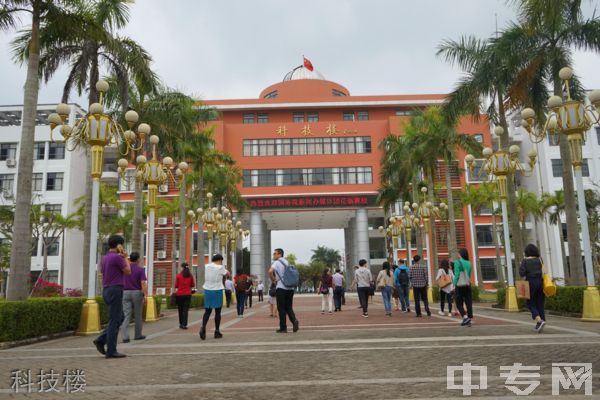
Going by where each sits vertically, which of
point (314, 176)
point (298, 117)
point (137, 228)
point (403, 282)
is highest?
point (298, 117)

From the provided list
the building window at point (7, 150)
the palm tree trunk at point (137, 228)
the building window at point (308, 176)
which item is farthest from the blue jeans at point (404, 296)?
the building window at point (7, 150)

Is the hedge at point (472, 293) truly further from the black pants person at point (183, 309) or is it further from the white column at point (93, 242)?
the white column at point (93, 242)

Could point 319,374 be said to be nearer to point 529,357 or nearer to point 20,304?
point 529,357

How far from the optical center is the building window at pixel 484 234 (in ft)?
171

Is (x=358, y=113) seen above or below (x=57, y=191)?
above

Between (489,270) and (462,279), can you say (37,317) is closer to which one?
(462,279)

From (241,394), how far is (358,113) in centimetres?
5623

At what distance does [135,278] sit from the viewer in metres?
10.1

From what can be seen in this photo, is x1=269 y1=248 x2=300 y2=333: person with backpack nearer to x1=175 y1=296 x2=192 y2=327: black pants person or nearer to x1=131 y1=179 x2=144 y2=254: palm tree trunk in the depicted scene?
x1=175 y1=296 x2=192 y2=327: black pants person

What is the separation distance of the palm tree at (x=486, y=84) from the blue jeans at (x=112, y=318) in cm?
1507

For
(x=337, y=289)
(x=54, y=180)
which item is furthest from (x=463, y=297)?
(x=54, y=180)

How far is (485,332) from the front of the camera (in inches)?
387

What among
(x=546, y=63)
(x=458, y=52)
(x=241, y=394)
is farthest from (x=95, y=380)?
(x=458, y=52)

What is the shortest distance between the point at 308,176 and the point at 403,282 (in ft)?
116
